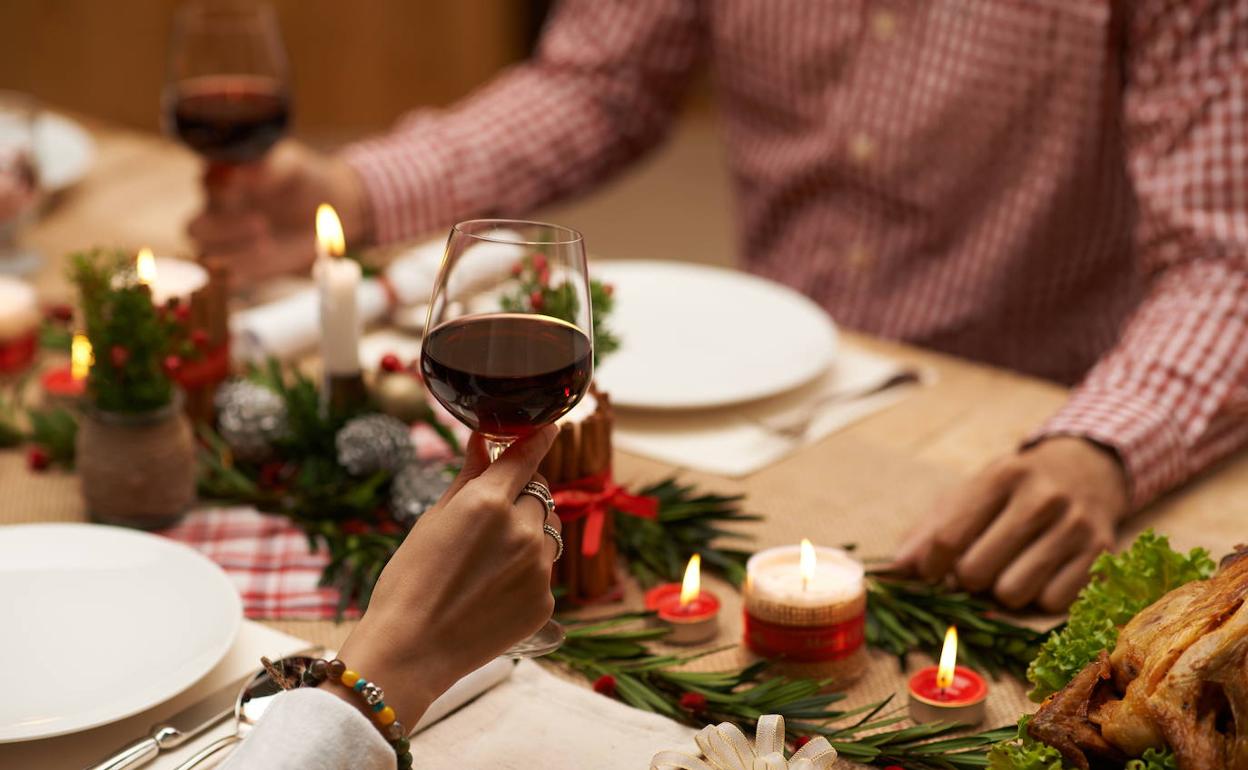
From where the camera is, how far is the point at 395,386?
4.15ft

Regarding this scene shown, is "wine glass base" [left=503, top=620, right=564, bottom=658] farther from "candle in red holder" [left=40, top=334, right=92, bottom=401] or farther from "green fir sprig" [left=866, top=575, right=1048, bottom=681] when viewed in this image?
"candle in red holder" [left=40, top=334, right=92, bottom=401]

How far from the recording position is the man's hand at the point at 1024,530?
1.05 metres

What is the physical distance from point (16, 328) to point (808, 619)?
891mm

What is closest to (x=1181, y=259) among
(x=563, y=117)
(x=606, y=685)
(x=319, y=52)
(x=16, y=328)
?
(x=606, y=685)

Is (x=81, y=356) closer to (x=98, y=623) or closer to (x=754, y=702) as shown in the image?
(x=98, y=623)

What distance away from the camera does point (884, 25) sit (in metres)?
1.75

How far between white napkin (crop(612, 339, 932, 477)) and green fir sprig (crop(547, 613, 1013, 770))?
299 mm

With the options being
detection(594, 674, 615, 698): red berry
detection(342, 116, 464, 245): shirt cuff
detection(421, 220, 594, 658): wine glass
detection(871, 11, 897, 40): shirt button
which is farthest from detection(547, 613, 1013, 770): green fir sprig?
detection(871, 11, 897, 40): shirt button

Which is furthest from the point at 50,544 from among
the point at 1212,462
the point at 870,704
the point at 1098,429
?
the point at 1212,462

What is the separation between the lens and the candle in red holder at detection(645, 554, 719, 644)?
1.01 metres

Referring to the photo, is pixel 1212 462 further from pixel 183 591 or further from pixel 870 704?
pixel 183 591

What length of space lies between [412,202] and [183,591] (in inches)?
34.9

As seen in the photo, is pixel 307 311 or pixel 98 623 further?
pixel 307 311

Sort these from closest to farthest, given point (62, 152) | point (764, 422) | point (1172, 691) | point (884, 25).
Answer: point (1172, 691), point (764, 422), point (884, 25), point (62, 152)
